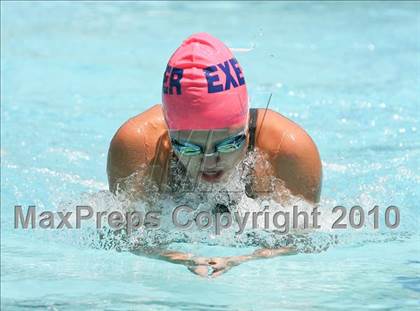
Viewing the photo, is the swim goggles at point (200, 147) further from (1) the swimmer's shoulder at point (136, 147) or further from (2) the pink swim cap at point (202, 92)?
(1) the swimmer's shoulder at point (136, 147)

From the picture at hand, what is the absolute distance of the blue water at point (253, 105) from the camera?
430 cm

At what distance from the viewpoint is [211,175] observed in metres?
4.38

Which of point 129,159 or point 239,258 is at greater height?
point 129,159

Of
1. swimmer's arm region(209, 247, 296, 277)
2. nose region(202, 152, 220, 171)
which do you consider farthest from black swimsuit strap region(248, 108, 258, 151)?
swimmer's arm region(209, 247, 296, 277)

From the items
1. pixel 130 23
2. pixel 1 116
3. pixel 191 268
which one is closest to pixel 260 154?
pixel 191 268

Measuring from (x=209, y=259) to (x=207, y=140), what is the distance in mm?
548

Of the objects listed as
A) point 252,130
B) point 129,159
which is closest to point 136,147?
point 129,159

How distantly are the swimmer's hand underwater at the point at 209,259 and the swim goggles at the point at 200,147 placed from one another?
19.4 inches

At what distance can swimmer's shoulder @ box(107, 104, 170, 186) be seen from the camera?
4621mm

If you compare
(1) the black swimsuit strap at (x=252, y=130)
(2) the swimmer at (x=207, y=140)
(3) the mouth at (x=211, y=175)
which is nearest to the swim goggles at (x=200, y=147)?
(2) the swimmer at (x=207, y=140)

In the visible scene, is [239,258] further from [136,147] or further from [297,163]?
[136,147]

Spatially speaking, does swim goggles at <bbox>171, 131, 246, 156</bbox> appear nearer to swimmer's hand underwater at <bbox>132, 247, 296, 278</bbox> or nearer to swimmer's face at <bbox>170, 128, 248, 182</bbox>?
swimmer's face at <bbox>170, 128, 248, 182</bbox>

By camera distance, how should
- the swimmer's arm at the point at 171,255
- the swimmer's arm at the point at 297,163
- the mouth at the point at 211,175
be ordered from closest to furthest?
1. the swimmer's arm at the point at 171,255
2. the mouth at the point at 211,175
3. the swimmer's arm at the point at 297,163
